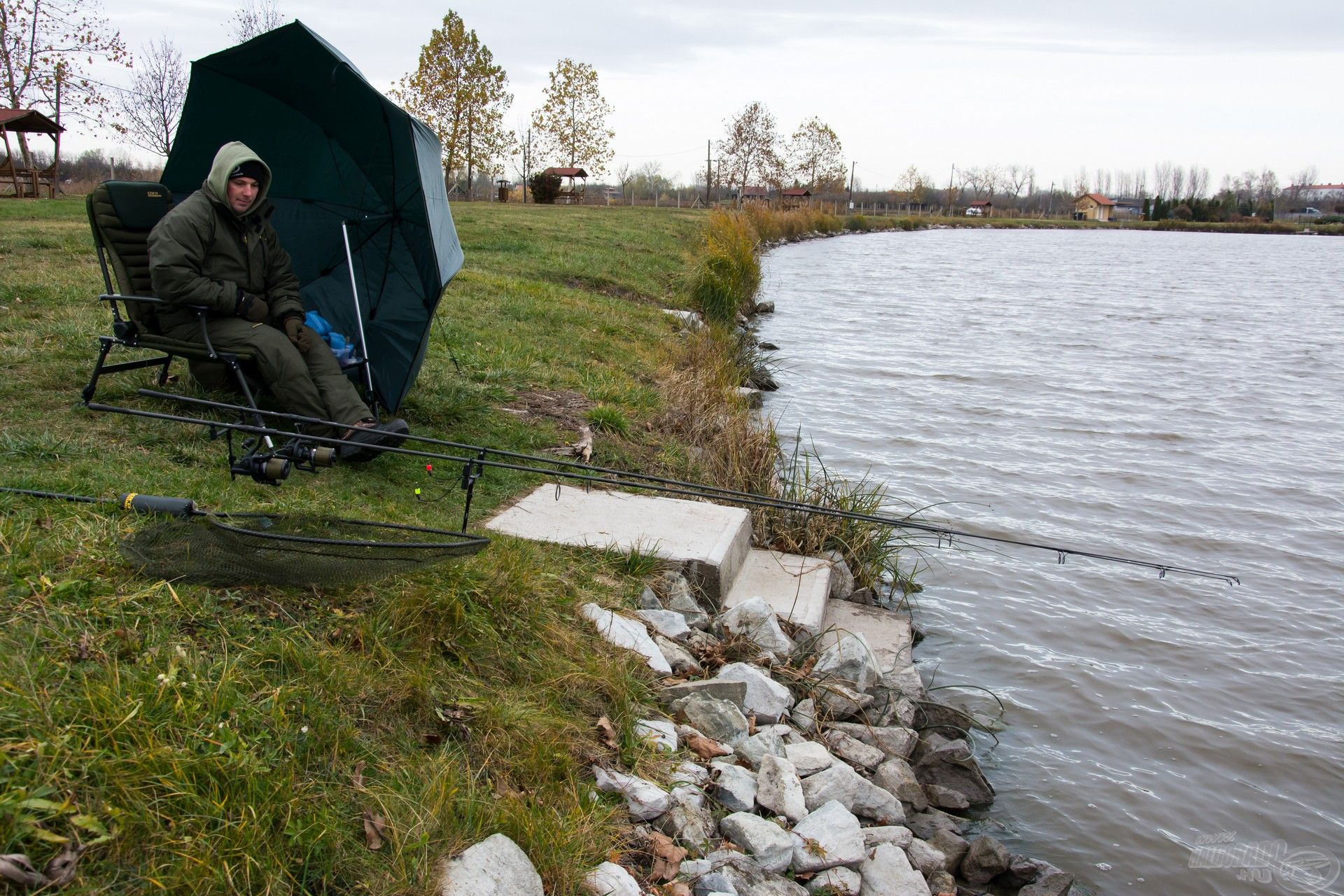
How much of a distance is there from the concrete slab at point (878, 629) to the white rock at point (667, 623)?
94 centimetres

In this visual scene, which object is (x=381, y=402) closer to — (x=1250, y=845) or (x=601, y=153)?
(x=1250, y=845)

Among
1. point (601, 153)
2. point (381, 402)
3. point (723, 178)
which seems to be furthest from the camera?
point (723, 178)

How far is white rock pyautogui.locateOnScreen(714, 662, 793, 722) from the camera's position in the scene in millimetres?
4805

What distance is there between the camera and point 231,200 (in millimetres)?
5883

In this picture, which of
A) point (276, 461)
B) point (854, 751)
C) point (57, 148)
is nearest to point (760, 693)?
point (854, 751)

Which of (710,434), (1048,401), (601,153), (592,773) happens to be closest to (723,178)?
(601,153)

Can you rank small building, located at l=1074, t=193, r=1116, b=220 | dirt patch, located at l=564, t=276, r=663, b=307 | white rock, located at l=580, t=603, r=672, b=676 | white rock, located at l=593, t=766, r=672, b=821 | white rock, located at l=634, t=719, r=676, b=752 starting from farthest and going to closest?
small building, located at l=1074, t=193, r=1116, b=220 → dirt patch, located at l=564, t=276, r=663, b=307 → white rock, located at l=580, t=603, r=672, b=676 → white rock, located at l=634, t=719, r=676, b=752 → white rock, located at l=593, t=766, r=672, b=821

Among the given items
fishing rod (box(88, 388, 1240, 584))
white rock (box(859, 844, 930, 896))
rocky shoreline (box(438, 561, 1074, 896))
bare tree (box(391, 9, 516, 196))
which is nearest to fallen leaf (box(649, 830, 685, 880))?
rocky shoreline (box(438, 561, 1074, 896))

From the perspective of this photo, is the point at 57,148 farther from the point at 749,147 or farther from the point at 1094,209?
the point at 1094,209

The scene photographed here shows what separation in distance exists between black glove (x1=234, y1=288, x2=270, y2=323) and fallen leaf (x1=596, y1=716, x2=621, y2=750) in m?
3.37

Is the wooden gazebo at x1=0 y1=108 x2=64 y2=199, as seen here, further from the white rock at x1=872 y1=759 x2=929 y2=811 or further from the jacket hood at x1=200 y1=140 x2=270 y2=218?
the white rock at x1=872 y1=759 x2=929 y2=811

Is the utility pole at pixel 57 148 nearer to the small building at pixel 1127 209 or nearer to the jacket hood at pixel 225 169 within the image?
the jacket hood at pixel 225 169

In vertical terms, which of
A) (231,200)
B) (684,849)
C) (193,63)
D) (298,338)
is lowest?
(684,849)

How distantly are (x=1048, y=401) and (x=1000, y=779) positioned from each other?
967cm
